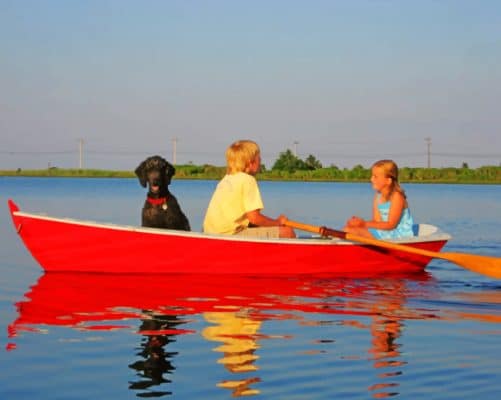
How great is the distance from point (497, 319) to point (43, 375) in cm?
374

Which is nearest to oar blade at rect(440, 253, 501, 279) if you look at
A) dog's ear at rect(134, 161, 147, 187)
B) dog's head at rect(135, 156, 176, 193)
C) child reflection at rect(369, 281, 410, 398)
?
child reflection at rect(369, 281, 410, 398)

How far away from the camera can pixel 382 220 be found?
10.8 m

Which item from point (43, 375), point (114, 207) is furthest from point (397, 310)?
point (114, 207)

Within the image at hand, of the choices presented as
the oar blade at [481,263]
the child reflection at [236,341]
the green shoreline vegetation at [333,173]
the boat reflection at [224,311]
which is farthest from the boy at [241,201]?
the green shoreline vegetation at [333,173]

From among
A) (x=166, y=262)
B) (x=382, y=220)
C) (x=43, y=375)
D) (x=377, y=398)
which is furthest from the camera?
(x=382, y=220)

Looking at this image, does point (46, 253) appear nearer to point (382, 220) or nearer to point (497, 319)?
point (382, 220)

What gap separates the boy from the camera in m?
9.55

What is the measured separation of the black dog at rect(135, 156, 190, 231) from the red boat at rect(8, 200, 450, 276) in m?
0.38

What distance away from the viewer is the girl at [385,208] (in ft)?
34.2

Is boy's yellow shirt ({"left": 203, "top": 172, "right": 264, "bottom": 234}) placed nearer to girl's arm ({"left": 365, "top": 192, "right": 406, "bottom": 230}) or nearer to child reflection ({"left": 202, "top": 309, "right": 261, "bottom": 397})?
girl's arm ({"left": 365, "top": 192, "right": 406, "bottom": 230})

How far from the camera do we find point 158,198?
394 inches

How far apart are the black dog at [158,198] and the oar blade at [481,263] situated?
9.39 feet

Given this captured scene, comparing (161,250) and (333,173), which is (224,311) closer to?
(161,250)

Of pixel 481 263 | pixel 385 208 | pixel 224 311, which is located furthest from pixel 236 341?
pixel 385 208
